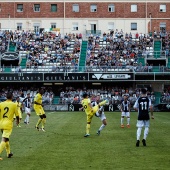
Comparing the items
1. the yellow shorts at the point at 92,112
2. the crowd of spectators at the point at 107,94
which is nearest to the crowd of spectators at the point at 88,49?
the crowd of spectators at the point at 107,94

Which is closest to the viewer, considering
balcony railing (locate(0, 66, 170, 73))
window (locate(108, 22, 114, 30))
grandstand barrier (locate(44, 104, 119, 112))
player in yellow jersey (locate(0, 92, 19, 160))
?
player in yellow jersey (locate(0, 92, 19, 160))

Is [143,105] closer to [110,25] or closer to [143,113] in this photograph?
[143,113]

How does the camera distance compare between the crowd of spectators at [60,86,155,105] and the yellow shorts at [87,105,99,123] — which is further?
the crowd of spectators at [60,86,155,105]

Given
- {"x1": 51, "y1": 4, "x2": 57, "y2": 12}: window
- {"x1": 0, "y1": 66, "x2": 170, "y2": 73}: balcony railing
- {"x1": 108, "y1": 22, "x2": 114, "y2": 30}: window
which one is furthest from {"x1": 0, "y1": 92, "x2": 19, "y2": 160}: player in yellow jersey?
{"x1": 51, "y1": 4, "x2": 57, "y2": 12}: window

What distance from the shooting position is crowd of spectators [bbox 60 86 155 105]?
62259 mm

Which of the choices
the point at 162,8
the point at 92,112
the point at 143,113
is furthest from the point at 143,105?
the point at 162,8

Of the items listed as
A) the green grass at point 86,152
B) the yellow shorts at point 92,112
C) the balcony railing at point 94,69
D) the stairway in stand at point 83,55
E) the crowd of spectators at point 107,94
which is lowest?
the crowd of spectators at point 107,94

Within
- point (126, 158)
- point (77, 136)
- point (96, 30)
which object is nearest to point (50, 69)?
point (96, 30)

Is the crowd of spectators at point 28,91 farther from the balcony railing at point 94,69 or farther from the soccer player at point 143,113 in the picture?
the soccer player at point 143,113

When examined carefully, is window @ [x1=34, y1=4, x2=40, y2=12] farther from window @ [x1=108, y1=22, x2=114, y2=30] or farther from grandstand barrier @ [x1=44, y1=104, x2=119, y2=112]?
grandstand barrier @ [x1=44, y1=104, x2=119, y2=112]

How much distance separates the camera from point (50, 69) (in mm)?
66750

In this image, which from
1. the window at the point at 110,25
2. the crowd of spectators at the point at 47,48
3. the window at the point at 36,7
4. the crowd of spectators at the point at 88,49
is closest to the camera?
the crowd of spectators at the point at 88,49

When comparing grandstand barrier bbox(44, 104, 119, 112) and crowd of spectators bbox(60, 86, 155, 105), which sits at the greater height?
crowd of spectators bbox(60, 86, 155, 105)

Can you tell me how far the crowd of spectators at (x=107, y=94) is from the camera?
Answer: 2451 inches
